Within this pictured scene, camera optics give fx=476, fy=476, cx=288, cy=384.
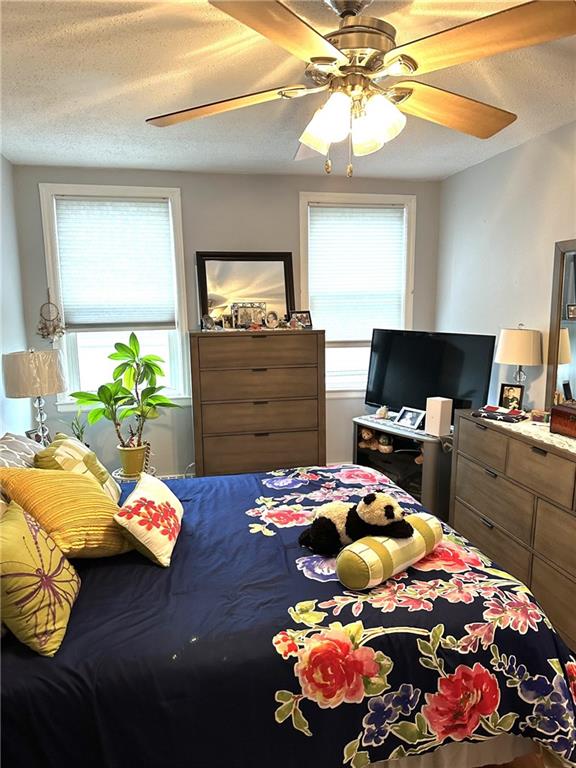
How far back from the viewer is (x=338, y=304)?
4.09 metres

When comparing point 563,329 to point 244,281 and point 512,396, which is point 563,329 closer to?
point 512,396

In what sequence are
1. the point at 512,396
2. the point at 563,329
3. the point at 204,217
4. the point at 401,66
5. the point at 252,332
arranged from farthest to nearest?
the point at 204,217 < the point at 252,332 < the point at 512,396 < the point at 563,329 < the point at 401,66

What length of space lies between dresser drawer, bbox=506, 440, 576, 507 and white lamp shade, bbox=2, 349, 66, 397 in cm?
257

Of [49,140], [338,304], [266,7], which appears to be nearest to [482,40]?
[266,7]

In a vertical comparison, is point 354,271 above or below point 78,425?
above

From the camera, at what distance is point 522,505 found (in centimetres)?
235

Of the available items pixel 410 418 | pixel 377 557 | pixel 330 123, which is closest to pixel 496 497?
pixel 410 418

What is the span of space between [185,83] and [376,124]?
1.02 metres

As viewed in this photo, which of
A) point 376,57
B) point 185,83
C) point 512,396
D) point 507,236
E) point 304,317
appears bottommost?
point 512,396

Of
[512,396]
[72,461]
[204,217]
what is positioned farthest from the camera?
[204,217]

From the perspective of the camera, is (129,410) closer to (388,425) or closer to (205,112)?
(388,425)

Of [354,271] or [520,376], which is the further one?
[354,271]

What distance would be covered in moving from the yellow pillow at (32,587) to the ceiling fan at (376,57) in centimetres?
143

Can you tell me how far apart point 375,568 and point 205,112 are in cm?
164
